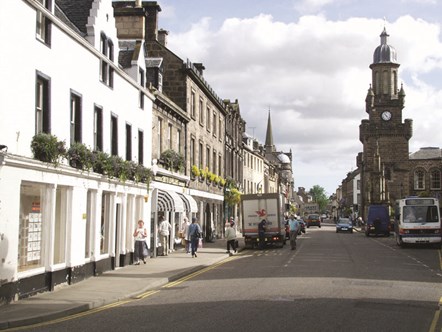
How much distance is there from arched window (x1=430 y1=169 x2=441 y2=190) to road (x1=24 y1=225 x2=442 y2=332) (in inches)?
3413

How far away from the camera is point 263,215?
119 ft

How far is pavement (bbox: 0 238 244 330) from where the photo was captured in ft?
38.7

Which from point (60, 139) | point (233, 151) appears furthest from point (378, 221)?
point (60, 139)

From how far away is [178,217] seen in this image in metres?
33.7

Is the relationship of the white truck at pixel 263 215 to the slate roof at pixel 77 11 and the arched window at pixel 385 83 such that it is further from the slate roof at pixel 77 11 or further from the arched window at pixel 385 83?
the arched window at pixel 385 83

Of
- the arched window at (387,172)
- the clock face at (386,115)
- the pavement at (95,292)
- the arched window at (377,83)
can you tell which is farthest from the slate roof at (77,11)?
the arched window at (377,83)

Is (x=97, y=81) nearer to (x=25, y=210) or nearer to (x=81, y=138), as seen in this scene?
(x=81, y=138)

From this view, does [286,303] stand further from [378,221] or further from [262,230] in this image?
[378,221]

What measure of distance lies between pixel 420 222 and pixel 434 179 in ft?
238

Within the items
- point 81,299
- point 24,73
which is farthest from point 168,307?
point 24,73

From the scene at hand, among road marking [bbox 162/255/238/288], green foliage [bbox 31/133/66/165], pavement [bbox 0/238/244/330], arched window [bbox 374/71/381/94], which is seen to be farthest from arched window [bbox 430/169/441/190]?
green foliage [bbox 31/133/66/165]

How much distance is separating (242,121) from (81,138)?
45.1 metres

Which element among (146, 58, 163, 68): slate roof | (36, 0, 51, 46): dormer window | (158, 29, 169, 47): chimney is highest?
(158, 29, 169, 47): chimney

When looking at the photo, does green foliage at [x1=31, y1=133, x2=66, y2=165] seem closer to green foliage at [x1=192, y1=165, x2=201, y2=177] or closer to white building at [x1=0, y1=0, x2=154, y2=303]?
white building at [x1=0, y1=0, x2=154, y2=303]
